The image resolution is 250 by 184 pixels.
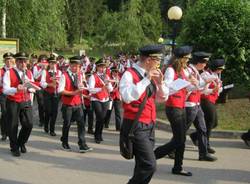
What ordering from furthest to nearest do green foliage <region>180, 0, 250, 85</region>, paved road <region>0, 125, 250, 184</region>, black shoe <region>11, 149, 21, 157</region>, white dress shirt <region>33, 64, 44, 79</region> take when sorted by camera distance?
green foliage <region>180, 0, 250, 85</region> → white dress shirt <region>33, 64, 44, 79</region> → black shoe <region>11, 149, 21, 157</region> → paved road <region>0, 125, 250, 184</region>

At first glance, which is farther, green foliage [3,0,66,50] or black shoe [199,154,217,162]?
green foliage [3,0,66,50]

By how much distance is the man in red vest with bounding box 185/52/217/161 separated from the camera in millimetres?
8203

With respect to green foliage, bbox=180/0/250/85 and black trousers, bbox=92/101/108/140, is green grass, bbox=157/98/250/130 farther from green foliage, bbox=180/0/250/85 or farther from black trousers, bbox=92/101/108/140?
black trousers, bbox=92/101/108/140

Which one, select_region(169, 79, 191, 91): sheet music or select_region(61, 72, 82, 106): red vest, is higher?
select_region(169, 79, 191, 91): sheet music

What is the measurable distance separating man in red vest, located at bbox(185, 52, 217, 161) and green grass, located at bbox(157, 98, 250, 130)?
290 centimetres

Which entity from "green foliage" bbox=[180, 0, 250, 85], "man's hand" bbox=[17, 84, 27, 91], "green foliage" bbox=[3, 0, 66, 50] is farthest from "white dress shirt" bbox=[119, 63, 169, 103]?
"green foliage" bbox=[3, 0, 66, 50]

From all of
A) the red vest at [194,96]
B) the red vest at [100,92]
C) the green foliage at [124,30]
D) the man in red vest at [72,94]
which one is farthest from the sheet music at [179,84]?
the green foliage at [124,30]

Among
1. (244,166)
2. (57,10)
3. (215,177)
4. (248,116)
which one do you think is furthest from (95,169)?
(57,10)

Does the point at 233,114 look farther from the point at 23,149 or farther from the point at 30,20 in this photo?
the point at 30,20

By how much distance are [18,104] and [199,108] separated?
333 centimetres

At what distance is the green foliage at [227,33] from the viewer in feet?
43.4

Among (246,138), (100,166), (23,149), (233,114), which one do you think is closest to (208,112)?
(246,138)

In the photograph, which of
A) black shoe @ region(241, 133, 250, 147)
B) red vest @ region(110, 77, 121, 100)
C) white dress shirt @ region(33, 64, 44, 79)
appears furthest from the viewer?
white dress shirt @ region(33, 64, 44, 79)

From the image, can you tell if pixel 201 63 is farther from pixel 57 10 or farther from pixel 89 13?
pixel 89 13
